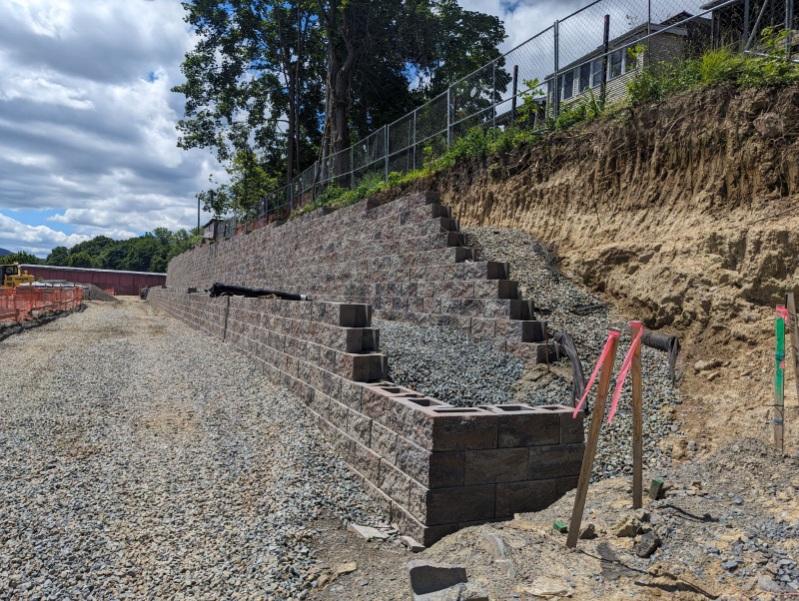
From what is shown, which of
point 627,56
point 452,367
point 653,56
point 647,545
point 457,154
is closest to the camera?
point 647,545

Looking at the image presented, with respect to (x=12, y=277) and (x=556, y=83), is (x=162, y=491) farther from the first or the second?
(x=12, y=277)

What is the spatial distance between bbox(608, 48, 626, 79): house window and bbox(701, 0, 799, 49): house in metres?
1.32

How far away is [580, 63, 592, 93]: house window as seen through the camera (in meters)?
10.3

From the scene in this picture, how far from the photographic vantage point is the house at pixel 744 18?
25.0 ft

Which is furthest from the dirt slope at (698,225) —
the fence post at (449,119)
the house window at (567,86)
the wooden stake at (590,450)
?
the fence post at (449,119)

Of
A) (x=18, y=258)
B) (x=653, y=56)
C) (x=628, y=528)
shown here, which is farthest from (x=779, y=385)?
(x=18, y=258)

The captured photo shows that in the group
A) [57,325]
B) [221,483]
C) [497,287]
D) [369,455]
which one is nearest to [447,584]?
[369,455]

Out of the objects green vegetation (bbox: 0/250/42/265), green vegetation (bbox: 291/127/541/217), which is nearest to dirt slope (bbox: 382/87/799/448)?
green vegetation (bbox: 291/127/541/217)

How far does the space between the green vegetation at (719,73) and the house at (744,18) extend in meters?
0.20

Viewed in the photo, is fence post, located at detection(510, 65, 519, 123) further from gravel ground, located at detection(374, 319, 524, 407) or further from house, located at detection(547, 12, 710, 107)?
gravel ground, located at detection(374, 319, 524, 407)

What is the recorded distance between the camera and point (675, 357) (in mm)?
6586

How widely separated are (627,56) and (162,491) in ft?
30.0

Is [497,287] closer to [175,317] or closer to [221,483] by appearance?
[221,483]

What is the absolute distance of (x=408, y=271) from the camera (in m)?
10.8
